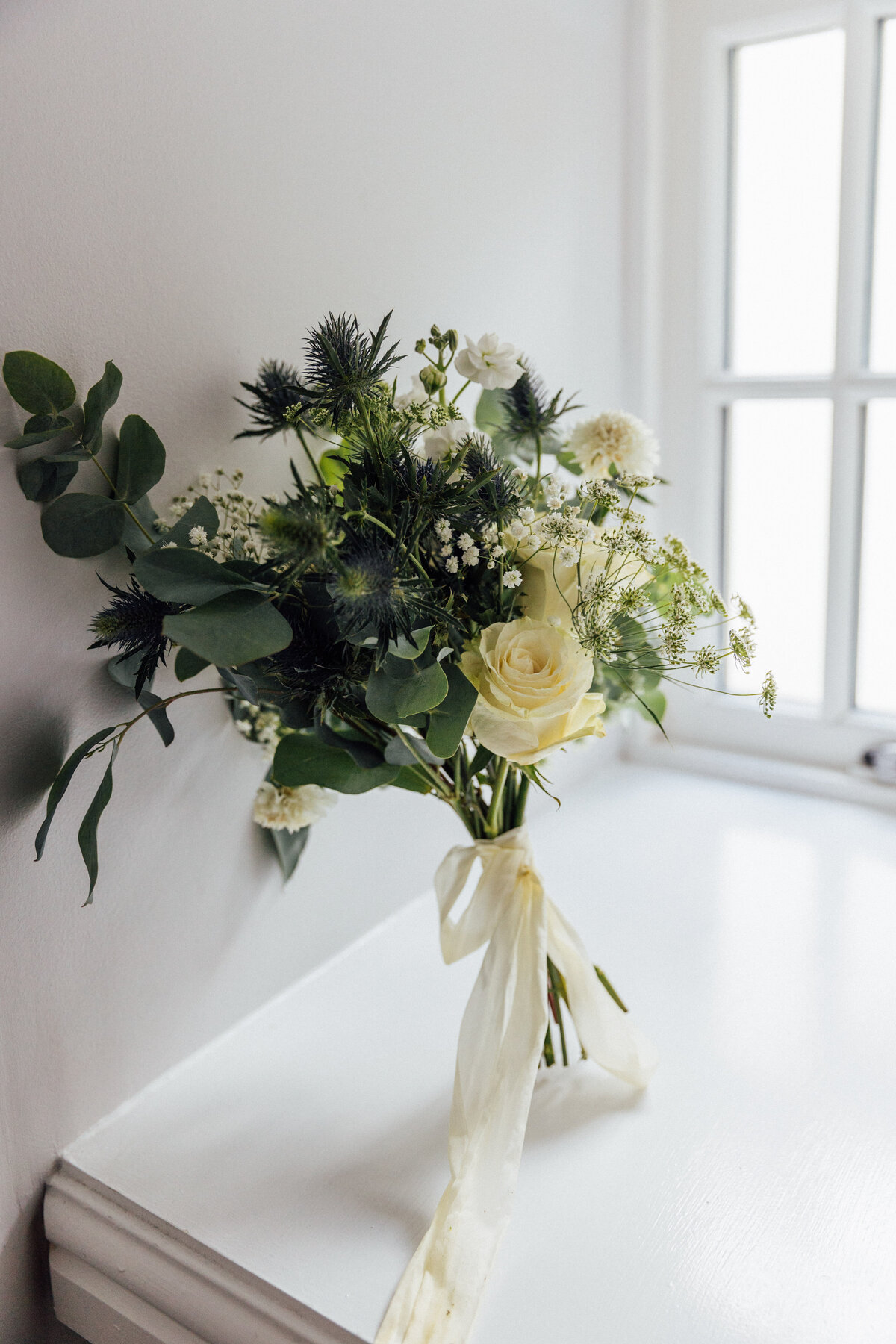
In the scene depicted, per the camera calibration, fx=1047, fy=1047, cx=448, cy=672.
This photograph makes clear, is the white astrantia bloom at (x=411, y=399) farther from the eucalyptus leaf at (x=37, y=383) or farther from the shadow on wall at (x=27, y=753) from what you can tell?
the shadow on wall at (x=27, y=753)

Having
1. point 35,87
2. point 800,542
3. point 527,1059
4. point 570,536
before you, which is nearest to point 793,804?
point 800,542

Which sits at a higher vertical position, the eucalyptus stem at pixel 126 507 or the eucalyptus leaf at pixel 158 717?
the eucalyptus stem at pixel 126 507

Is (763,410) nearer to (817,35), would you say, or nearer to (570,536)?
(817,35)

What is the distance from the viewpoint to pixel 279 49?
2.74 feet

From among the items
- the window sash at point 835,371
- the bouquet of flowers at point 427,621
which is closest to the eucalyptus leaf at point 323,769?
the bouquet of flowers at point 427,621

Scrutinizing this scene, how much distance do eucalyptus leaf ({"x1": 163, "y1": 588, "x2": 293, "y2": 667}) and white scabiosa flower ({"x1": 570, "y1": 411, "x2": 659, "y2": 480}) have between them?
13.0 inches

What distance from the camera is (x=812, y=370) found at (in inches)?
54.9

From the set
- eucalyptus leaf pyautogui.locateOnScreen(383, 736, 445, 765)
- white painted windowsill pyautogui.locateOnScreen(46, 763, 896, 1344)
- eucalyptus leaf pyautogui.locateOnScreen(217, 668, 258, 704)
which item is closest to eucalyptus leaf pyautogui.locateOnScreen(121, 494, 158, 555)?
eucalyptus leaf pyautogui.locateOnScreen(217, 668, 258, 704)

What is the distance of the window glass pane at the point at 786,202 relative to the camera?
132 cm

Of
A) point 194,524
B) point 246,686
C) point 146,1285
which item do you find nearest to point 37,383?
point 194,524

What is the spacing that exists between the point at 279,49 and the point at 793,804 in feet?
3.42

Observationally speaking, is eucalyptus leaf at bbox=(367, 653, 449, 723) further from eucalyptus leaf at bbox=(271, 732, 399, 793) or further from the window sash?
the window sash

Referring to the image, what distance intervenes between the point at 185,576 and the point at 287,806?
30 centimetres

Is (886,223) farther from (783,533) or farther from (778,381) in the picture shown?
(783,533)
